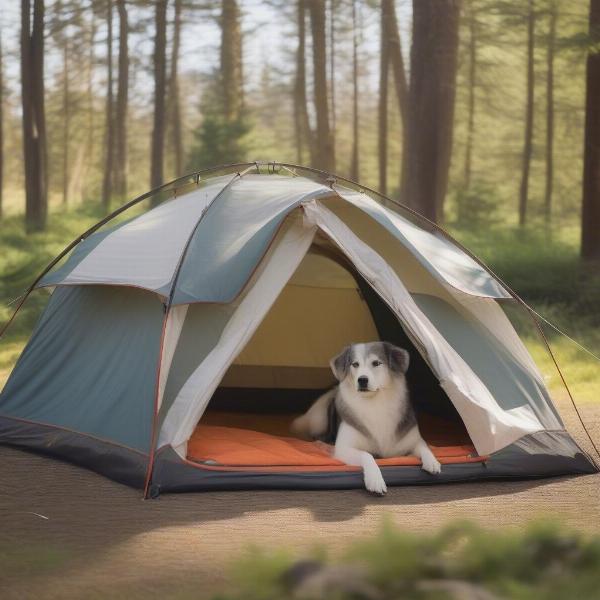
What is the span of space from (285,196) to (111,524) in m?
2.49

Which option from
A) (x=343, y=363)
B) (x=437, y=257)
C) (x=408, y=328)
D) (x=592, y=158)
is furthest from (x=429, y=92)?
(x=343, y=363)

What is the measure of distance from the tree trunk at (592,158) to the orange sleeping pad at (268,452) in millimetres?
7519

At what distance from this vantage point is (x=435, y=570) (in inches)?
91.6

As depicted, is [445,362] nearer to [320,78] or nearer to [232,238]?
[232,238]

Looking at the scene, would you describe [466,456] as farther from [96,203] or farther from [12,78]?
[12,78]

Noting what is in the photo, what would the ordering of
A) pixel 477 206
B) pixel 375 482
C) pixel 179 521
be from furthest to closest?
pixel 477 206, pixel 375 482, pixel 179 521

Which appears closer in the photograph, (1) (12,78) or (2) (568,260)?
(2) (568,260)

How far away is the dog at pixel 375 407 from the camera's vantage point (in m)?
5.88

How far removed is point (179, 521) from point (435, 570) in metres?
2.82

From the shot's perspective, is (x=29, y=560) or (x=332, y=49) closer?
(x=29, y=560)

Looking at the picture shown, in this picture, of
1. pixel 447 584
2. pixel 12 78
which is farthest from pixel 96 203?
pixel 447 584

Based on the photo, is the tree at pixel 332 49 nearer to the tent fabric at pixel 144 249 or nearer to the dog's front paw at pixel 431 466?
the tent fabric at pixel 144 249

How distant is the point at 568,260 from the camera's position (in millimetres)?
14445

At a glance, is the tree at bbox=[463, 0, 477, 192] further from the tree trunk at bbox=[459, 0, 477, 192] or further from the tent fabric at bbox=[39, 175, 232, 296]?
the tent fabric at bbox=[39, 175, 232, 296]
